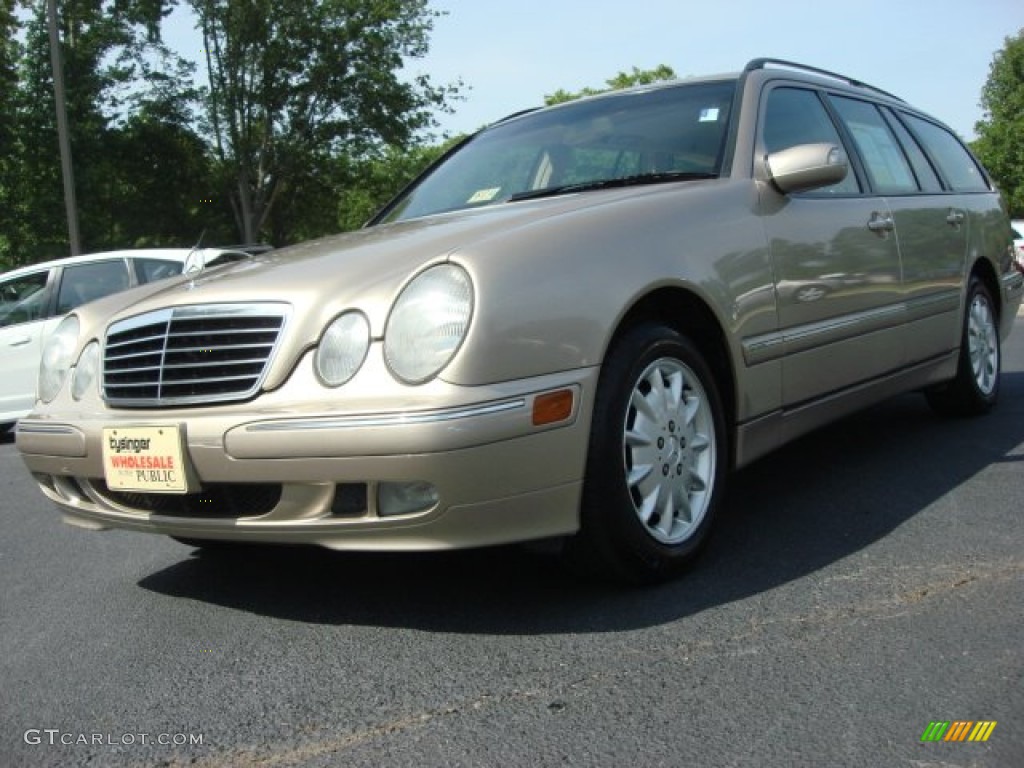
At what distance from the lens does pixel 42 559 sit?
150 inches

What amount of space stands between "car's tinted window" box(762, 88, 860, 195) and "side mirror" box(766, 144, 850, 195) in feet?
0.73

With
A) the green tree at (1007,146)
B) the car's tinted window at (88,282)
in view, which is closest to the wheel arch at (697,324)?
the car's tinted window at (88,282)

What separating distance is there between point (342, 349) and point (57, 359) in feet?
4.33

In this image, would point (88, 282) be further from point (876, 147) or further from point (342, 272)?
point (342, 272)

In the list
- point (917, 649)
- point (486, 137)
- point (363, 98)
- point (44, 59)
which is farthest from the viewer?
point (363, 98)

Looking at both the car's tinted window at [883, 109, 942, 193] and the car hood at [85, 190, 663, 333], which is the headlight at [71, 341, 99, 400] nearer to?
the car hood at [85, 190, 663, 333]

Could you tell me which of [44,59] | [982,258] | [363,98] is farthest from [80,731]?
[363,98]

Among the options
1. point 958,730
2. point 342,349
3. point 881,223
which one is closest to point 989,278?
point 881,223

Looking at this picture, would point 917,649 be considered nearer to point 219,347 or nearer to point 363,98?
point 219,347

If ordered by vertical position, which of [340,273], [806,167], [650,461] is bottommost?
[650,461]

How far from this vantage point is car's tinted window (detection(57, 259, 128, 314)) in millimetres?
8531

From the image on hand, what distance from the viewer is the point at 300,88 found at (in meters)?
25.4

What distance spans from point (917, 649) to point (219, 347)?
6.15ft

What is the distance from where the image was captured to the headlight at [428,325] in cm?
246
